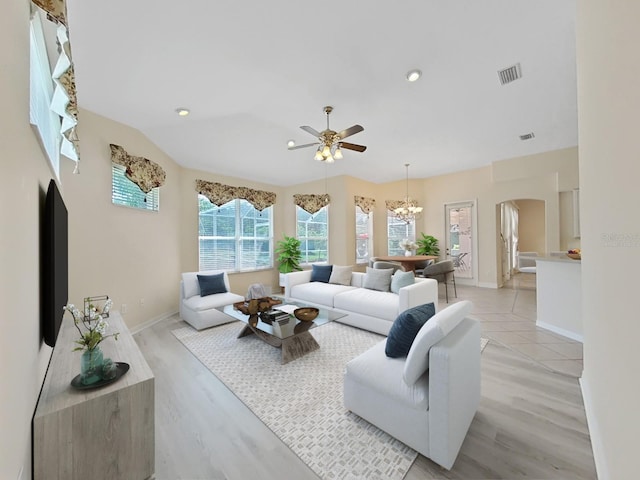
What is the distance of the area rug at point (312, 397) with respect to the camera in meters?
1.49

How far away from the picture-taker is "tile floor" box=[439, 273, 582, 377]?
2600 mm

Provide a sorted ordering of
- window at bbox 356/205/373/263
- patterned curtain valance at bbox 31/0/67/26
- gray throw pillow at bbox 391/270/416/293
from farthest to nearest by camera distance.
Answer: window at bbox 356/205/373/263
gray throw pillow at bbox 391/270/416/293
patterned curtain valance at bbox 31/0/67/26

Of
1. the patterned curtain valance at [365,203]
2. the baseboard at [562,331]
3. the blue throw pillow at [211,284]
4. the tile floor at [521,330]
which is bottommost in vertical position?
the tile floor at [521,330]

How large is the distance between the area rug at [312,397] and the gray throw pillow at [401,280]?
0.77m

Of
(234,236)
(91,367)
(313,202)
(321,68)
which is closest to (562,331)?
(321,68)

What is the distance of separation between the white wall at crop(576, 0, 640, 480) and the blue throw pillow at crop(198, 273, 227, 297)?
4318mm

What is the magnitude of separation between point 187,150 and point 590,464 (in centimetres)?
563

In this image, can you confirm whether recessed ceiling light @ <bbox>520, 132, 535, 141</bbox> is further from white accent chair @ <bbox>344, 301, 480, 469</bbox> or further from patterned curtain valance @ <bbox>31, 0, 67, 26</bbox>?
patterned curtain valance @ <bbox>31, 0, 67, 26</bbox>

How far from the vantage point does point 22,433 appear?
3.20ft

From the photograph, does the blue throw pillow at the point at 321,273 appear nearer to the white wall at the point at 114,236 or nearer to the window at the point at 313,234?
the window at the point at 313,234

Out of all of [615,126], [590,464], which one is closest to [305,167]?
[615,126]

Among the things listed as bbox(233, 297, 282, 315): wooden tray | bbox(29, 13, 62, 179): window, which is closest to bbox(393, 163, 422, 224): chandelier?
bbox(233, 297, 282, 315): wooden tray

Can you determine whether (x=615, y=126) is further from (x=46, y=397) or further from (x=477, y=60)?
(x=46, y=397)

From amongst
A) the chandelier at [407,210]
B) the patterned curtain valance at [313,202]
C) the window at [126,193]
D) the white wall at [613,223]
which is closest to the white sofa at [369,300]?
the white wall at [613,223]
